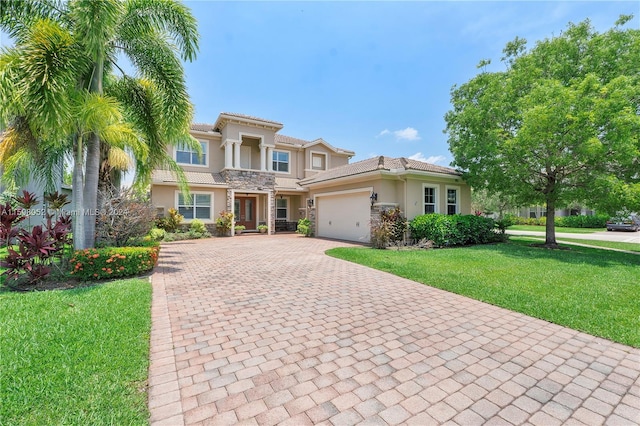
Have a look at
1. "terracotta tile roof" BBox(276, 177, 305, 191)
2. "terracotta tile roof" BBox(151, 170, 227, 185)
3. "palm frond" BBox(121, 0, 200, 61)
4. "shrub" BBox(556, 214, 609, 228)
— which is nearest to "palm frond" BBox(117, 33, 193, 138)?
"palm frond" BBox(121, 0, 200, 61)

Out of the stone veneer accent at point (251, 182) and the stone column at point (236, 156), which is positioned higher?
the stone column at point (236, 156)

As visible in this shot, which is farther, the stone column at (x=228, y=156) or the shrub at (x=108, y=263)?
the stone column at (x=228, y=156)

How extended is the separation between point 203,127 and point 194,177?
14.2 ft

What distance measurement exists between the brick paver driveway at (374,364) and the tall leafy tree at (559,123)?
8.99 metres

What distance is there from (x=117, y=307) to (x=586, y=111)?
1489 centimetres

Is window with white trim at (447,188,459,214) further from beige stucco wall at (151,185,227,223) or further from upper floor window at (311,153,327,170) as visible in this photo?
beige stucco wall at (151,185,227,223)

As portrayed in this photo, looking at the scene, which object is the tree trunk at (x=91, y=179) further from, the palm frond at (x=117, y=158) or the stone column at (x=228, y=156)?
the stone column at (x=228, y=156)

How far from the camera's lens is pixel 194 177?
1816cm

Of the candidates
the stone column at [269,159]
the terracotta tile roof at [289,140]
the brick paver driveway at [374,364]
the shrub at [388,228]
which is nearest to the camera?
the brick paver driveway at [374,364]

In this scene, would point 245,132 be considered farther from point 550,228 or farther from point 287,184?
point 550,228

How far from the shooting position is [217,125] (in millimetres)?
19438

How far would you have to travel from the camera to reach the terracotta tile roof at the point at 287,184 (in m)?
20.3

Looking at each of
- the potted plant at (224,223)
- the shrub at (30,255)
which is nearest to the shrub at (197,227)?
the potted plant at (224,223)

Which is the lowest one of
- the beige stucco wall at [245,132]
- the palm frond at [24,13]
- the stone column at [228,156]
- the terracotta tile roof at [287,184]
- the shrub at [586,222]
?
the shrub at [586,222]
